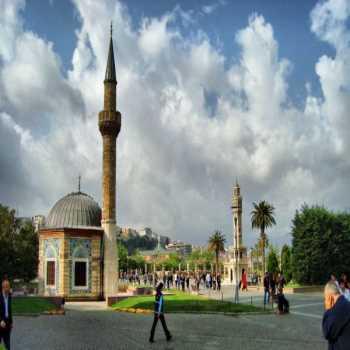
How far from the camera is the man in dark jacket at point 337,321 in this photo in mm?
6469

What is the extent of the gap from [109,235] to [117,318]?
17008mm

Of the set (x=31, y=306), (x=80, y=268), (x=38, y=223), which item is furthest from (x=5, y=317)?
(x=38, y=223)

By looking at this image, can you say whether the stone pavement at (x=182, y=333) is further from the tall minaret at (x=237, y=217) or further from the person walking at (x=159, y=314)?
the tall minaret at (x=237, y=217)

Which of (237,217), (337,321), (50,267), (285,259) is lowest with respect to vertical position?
(50,267)

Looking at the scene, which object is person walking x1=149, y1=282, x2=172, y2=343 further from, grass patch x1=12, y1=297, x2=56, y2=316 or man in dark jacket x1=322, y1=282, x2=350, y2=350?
grass patch x1=12, y1=297, x2=56, y2=316

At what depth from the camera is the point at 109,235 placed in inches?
1571

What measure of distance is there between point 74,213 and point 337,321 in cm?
3665

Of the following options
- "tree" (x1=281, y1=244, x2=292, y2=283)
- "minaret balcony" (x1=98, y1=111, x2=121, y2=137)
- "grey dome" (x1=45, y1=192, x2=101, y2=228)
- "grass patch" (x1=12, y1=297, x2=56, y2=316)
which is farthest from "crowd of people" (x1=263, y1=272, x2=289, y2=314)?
"tree" (x1=281, y1=244, x2=292, y2=283)

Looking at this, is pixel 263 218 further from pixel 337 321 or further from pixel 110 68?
pixel 337 321

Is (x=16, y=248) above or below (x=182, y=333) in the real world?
above

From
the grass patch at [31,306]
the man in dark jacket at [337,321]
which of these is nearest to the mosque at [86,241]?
the grass patch at [31,306]

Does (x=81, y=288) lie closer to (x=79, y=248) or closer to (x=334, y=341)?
(x=79, y=248)

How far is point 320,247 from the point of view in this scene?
4391 cm

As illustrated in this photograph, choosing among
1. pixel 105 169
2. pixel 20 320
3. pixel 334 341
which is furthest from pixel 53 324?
pixel 105 169
